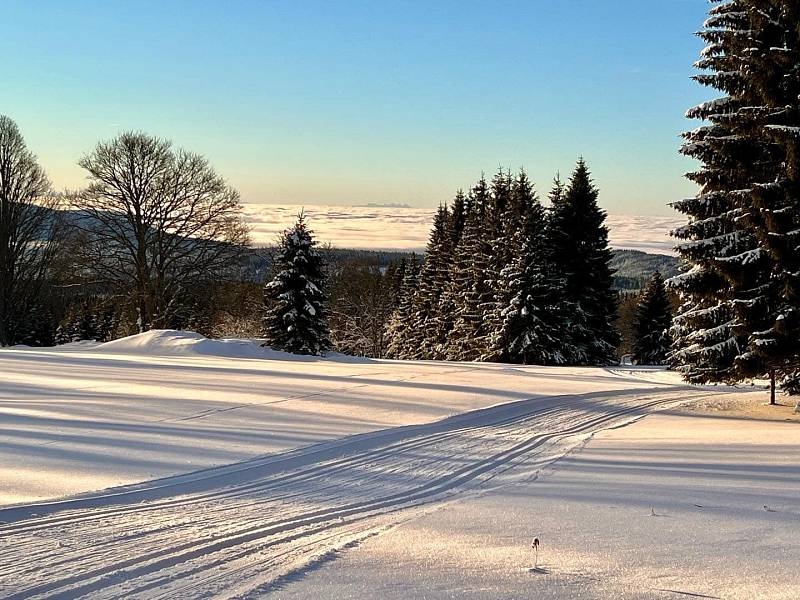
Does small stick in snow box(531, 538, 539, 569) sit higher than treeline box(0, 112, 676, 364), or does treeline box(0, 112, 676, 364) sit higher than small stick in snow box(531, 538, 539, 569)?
treeline box(0, 112, 676, 364)

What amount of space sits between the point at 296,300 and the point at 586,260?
15.9m

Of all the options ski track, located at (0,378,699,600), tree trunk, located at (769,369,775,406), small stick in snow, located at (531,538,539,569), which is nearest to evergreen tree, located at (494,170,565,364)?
tree trunk, located at (769,369,775,406)

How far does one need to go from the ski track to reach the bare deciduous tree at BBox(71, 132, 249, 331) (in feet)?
83.3

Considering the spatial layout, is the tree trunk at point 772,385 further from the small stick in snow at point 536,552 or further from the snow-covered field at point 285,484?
the small stick in snow at point 536,552

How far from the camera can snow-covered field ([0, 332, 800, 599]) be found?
13.8 feet

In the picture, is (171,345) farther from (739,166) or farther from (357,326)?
(357,326)

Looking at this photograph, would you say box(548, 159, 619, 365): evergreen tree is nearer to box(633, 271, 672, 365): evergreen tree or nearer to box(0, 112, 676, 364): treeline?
box(0, 112, 676, 364): treeline

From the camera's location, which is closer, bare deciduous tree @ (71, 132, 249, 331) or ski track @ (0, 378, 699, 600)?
ski track @ (0, 378, 699, 600)

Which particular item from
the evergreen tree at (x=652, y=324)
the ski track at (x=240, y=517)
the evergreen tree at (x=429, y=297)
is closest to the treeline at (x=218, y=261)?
the evergreen tree at (x=429, y=297)

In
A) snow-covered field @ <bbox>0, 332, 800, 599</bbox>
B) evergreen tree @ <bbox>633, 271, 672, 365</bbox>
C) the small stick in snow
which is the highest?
evergreen tree @ <bbox>633, 271, 672, 365</bbox>

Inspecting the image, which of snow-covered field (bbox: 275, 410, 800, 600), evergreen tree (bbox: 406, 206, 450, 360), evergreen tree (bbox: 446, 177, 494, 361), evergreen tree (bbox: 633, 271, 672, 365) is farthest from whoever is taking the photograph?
evergreen tree (bbox: 633, 271, 672, 365)

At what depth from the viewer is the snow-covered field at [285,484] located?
4.20 metres

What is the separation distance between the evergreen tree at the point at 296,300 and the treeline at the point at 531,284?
904 centimetres

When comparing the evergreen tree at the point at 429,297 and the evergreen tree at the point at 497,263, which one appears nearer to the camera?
the evergreen tree at the point at 497,263
